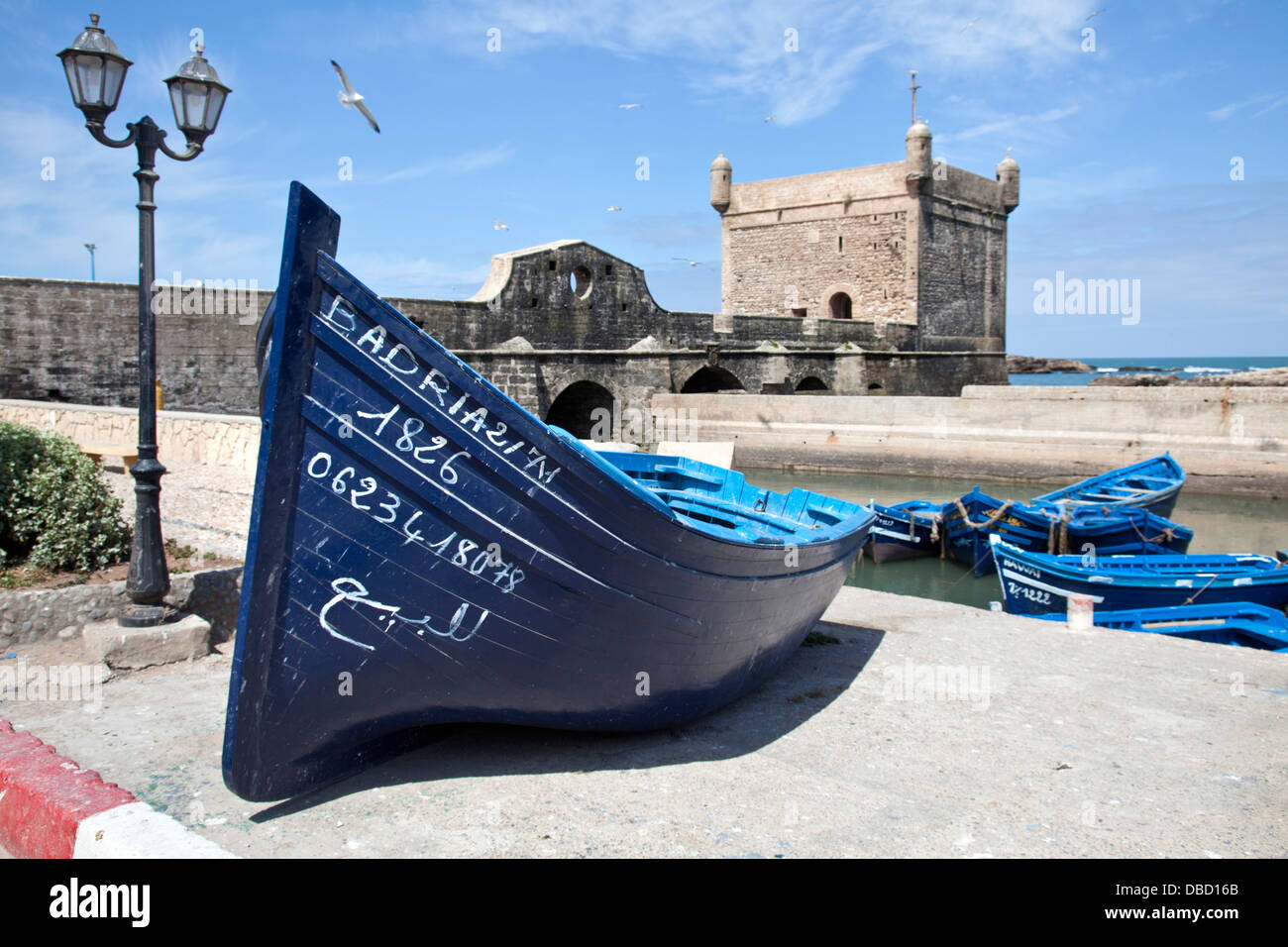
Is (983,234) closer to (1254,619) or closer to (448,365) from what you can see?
(1254,619)

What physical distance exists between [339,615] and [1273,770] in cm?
356

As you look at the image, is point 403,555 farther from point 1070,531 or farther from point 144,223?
point 1070,531

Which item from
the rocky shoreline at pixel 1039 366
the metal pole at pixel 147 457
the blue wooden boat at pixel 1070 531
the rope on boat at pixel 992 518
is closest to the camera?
the metal pole at pixel 147 457

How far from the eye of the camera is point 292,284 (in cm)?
250

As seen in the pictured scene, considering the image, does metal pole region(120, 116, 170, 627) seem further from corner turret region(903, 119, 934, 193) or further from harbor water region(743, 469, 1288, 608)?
corner turret region(903, 119, 934, 193)

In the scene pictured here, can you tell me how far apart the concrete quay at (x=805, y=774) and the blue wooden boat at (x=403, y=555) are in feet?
0.82

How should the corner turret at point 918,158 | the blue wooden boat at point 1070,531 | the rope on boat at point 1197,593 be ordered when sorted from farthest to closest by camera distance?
the corner turret at point 918,158, the blue wooden boat at point 1070,531, the rope on boat at point 1197,593

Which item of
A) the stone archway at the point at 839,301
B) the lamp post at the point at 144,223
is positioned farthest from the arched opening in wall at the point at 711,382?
the lamp post at the point at 144,223

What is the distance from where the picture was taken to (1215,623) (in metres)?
6.96

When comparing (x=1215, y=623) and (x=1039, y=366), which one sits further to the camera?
(x=1039, y=366)

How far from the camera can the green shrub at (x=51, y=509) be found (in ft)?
16.3

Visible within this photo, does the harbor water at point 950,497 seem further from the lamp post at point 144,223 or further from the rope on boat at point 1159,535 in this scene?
the lamp post at point 144,223

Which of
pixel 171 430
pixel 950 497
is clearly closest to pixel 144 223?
pixel 171 430

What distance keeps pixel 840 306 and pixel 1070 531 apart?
21.5m
